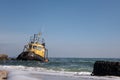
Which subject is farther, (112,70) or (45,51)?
(45,51)

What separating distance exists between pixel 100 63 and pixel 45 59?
45084mm

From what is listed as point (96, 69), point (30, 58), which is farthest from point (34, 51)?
point (96, 69)

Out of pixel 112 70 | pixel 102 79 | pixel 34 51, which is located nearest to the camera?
pixel 102 79

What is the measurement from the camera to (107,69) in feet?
57.4

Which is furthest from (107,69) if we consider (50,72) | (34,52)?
(34,52)

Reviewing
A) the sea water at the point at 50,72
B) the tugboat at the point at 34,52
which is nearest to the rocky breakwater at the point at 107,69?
the sea water at the point at 50,72

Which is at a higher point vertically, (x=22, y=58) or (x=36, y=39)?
(x=36, y=39)

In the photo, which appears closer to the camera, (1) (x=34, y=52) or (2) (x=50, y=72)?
(2) (x=50, y=72)

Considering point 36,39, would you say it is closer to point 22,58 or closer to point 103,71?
point 22,58

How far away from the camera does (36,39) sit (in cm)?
6378

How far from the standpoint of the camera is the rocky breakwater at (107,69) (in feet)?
55.7

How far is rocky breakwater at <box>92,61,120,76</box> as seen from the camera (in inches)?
669

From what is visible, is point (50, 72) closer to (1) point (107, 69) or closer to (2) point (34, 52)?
(1) point (107, 69)

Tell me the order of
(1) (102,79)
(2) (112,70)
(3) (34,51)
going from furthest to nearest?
(3) (34,51)
(2) (112,70)
(1) (102,79)
